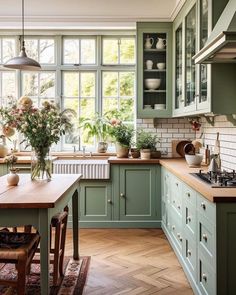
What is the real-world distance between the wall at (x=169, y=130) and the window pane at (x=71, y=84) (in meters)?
1.08

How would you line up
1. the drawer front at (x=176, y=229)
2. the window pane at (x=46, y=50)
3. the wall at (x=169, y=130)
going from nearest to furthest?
the drawer front at (x=176, y=229)
the wall at (x=169, y=130)
the window pane at (x=46, y=50)

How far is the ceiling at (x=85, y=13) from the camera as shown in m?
4.61

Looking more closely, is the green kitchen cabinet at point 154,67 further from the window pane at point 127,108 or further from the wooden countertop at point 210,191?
the wooden countertop at point 210,191

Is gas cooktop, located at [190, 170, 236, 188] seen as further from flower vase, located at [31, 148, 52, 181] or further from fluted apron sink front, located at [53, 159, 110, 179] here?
fluted apron sink front, located at [53, 159, 110, 179]

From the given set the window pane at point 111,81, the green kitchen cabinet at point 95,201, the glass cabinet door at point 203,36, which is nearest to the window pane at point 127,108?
the window pane at point 111,81

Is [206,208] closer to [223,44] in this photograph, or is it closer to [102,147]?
[223,44]

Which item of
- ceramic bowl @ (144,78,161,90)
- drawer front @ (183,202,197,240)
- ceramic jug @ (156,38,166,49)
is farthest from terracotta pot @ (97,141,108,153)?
drawer front @ (183,202,197,240)

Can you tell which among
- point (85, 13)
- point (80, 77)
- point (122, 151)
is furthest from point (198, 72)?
point (80, 77)

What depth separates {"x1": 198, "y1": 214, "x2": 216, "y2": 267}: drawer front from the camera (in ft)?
7.77

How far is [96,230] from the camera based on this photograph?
16.1 feet

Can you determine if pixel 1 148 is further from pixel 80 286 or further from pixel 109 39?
pixel 80 286

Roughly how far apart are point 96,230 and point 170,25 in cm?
283

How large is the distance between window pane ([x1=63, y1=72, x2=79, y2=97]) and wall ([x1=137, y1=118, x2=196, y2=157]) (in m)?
1.08

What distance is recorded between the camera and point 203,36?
345 cm
